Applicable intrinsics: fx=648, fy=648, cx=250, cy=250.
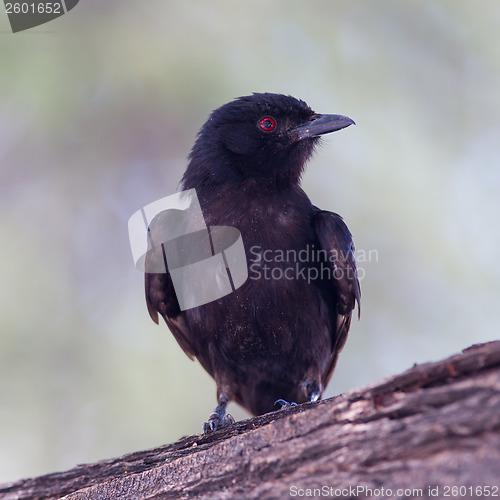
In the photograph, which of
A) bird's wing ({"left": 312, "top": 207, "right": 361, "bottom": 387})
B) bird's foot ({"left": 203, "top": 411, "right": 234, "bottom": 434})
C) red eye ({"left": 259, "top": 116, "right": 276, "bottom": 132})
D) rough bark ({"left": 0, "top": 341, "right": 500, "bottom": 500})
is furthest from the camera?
red eye ({"left": 259, "top": 116, "right": 276, "bottom": 132})

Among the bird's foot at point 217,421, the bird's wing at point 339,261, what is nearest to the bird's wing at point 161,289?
the bird's foot at point 217,421

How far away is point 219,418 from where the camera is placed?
5.42 metres

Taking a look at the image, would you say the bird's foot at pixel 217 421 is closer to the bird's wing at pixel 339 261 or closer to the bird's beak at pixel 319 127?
the bird's wing at pixel 339 261

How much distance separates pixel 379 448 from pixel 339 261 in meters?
3.15

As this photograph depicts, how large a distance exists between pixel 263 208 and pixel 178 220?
802 mm

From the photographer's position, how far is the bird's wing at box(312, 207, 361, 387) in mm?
5707

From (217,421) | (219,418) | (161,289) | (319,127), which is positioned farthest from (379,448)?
(319,127)

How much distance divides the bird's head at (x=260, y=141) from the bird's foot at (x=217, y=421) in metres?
2.05

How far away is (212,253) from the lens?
548cm

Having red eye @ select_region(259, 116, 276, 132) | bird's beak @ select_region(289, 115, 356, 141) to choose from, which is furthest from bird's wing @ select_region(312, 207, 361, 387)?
red eye @ select_region(259, 116, 276, 132)

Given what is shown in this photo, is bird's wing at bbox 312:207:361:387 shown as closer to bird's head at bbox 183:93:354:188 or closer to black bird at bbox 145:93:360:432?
black bird at bbox 145:93:360:432

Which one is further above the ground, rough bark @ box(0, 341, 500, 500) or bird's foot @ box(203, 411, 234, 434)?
bird's foot @ box(203, 411, 234, 434)

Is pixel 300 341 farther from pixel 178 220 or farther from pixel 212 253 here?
pixel 178 220

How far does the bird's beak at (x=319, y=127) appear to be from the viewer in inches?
241
